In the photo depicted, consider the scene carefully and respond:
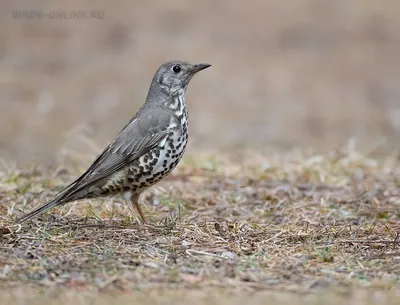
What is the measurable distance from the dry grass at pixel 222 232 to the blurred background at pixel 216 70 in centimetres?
266

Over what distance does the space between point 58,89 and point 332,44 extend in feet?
18.2

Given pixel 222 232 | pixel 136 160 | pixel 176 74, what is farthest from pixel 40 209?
pixel 176 74

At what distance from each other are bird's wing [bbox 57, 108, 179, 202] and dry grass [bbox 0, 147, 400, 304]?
319 mm

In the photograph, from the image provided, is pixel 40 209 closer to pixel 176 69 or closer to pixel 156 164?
pixel 156 164

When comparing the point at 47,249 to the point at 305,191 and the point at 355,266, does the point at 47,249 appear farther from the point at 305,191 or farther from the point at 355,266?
the point at 305,191

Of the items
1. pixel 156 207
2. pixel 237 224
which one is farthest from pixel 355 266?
pixel 156 207

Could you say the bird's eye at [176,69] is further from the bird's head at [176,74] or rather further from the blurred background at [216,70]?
the blurred background at [216,70]

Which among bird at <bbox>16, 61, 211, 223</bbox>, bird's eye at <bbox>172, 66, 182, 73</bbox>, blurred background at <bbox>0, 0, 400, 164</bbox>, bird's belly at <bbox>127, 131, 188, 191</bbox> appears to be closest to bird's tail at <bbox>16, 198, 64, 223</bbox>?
bird at <bbox>16, 61, 211, 223</bbox>

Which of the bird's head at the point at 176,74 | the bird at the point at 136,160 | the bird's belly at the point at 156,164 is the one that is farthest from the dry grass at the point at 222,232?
the bird's head at the point at 176,74

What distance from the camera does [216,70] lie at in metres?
15.9

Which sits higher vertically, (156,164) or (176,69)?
(176,69)

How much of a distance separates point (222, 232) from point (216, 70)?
9637 millimetres

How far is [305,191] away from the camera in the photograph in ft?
28.0

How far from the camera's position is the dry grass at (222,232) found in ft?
17.2
